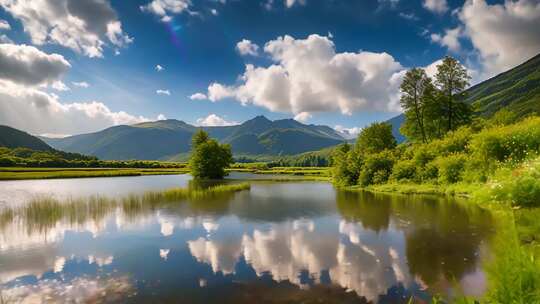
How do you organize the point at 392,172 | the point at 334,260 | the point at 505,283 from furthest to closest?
the point at 392,172 < the point at 334,260 < the point at 505,283

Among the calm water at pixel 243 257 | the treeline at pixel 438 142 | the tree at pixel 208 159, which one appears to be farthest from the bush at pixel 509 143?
the tree at pixel 208 159

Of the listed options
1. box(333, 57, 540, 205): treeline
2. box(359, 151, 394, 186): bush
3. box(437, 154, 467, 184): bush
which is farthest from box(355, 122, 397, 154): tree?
box(437, 154, 467, 184): bush

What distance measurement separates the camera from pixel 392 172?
2080 inches

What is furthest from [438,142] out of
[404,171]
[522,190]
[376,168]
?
[522,190]

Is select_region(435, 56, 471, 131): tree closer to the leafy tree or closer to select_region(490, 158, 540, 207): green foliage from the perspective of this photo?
the leafy tree

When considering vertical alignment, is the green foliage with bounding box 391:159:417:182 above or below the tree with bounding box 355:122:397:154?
below

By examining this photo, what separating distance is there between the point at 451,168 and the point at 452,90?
19.9 metres

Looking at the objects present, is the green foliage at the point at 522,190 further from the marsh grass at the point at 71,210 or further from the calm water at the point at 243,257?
the marsh grass at the point at 71,210

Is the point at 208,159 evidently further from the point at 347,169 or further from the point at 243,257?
the point at 243,257

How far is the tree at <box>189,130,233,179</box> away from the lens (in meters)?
94.2

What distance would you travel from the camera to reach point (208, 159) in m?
95.9

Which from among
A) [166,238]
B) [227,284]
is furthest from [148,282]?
[166,238]

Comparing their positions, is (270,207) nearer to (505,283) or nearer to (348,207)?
(348,207)

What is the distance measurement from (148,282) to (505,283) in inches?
476
